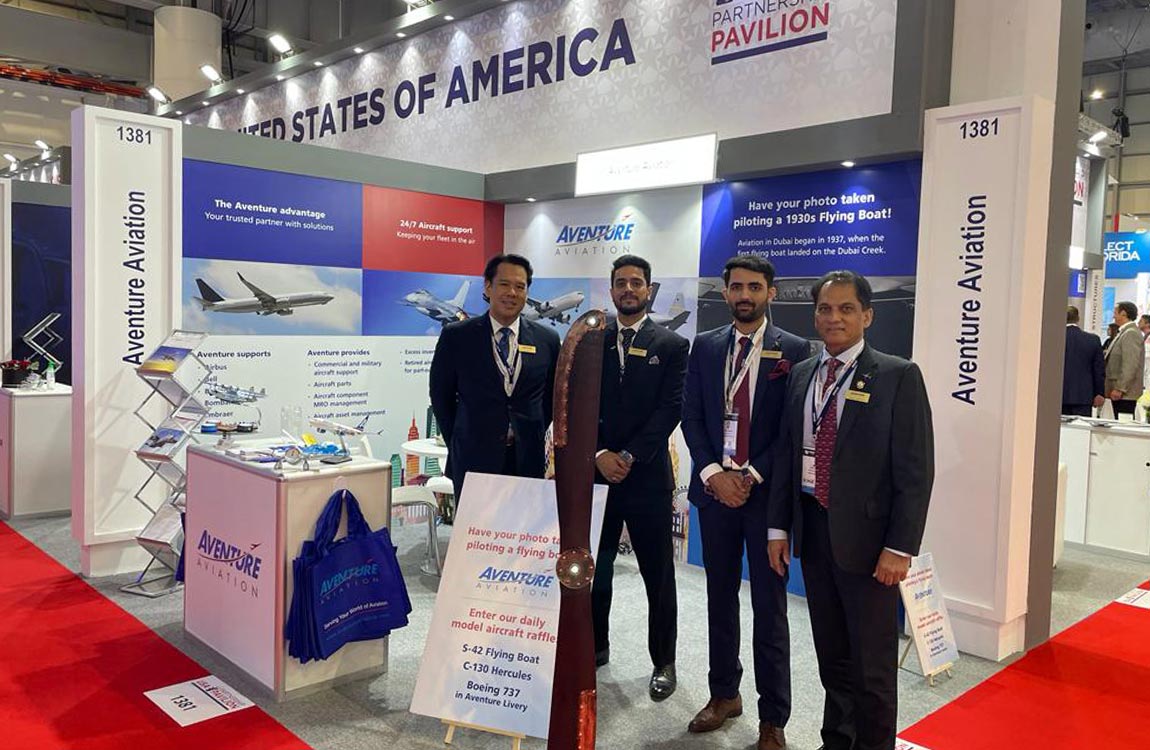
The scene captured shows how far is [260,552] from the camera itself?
3.19 m

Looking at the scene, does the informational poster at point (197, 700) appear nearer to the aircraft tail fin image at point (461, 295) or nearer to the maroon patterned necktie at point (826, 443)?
the maroon patterned necktie at point (826, 443)

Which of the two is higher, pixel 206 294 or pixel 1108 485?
pixel 206 294

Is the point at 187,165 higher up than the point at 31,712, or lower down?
higher up

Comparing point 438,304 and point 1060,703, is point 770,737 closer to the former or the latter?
point 1060,703

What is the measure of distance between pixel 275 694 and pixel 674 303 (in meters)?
3.22

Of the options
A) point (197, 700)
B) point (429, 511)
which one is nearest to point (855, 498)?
point (197, 700)

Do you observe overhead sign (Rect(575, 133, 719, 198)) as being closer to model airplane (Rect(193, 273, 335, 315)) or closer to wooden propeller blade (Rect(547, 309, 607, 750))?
model airplane (Rect(193, 273, 335, 315))

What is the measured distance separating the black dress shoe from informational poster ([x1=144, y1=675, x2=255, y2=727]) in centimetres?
149

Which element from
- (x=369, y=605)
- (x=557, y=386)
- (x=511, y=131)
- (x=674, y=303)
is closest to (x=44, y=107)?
(x=511, y=131)

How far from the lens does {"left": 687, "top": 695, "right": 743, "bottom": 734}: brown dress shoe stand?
2.97m

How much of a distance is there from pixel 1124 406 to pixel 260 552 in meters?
8.67

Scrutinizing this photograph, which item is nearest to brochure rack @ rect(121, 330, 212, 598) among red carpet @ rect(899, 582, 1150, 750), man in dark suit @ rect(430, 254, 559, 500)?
man in dark suit @ rect(430, 254, 559, 500)

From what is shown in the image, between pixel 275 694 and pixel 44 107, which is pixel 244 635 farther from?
pixel 44 107

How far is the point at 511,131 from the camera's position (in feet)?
21.6
